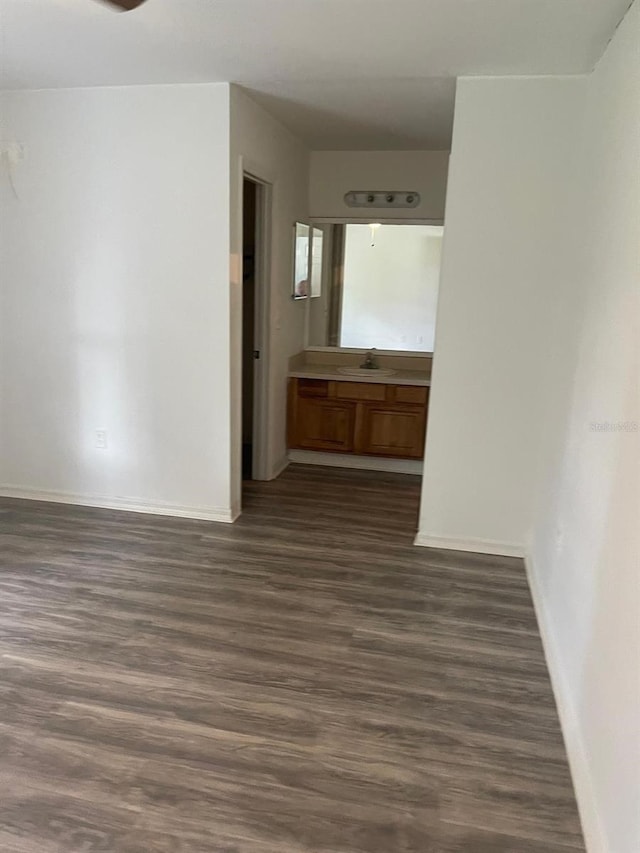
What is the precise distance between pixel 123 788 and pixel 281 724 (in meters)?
0.55

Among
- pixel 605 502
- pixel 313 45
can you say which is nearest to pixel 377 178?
pixel 313 45

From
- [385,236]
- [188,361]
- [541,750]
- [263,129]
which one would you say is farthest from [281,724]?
[385,236]

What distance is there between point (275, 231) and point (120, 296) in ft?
3.87

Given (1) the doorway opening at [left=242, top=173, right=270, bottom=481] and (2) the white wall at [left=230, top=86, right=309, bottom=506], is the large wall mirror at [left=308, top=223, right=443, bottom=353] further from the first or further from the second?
(1) the doorway opening at [left=242, top=173, right=270, bottom=481]

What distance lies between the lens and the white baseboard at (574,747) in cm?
177

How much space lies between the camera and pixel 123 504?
4102 millimetres

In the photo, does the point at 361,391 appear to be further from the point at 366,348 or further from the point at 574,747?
the point at 574,747

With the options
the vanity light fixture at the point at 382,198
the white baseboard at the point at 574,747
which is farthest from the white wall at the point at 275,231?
the white baseboard at the point at 574,747

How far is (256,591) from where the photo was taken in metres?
3.14

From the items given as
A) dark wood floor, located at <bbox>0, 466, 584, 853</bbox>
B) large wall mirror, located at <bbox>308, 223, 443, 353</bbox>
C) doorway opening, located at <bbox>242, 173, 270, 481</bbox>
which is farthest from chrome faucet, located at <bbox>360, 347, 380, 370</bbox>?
dark wood floor, located at <bbox>0, 466, 584, 853</bbox>

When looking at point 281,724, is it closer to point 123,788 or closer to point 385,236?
point 123,788

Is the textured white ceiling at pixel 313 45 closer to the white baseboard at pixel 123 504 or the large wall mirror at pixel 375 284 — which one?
the large wall mirror at pixel 375 284

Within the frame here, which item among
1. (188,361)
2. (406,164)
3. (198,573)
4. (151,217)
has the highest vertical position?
(406,164)

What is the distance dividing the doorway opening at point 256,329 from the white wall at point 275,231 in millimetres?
55
